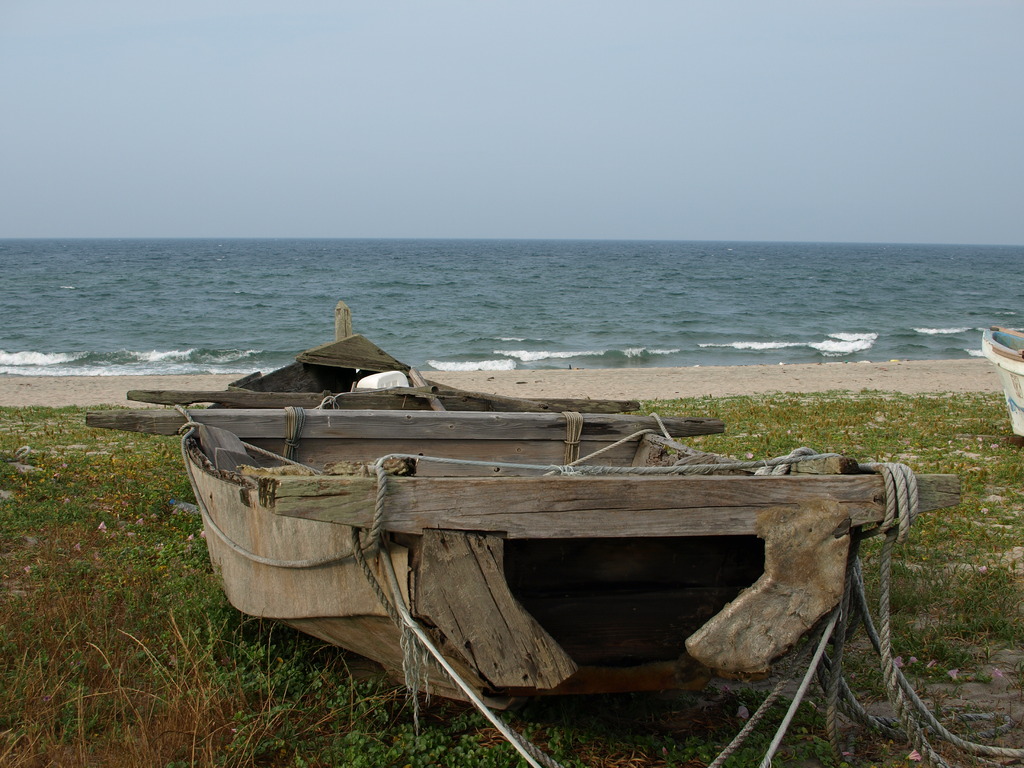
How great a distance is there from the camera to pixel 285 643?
11.9ft

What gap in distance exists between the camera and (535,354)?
896 inches

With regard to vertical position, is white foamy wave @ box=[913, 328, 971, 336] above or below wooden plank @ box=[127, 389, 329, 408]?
below

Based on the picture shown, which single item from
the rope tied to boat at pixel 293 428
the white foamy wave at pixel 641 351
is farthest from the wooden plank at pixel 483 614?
the white foamy wave at pixel 641 351

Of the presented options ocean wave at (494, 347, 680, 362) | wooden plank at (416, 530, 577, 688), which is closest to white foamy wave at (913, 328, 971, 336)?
ocean wave at (494, 347, 680, 362)

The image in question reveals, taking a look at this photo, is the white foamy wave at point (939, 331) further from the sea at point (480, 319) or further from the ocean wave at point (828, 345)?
the ocean wave at point (828, 345)

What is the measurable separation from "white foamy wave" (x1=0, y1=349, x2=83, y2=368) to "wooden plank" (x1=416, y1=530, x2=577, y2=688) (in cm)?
2138

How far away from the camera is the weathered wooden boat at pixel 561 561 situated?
Result: 2.36 metres

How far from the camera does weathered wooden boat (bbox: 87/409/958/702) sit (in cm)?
236

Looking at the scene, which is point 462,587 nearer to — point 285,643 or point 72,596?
point 285,643

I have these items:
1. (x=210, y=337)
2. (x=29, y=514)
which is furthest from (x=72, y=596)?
(x=210, y=337)

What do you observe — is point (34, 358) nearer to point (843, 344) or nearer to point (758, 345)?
point (758, 345)

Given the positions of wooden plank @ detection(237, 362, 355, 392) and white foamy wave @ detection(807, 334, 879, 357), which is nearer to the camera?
wooden plank @ detection(237, 362, 355, 392)

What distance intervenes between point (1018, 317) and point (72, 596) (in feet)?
124

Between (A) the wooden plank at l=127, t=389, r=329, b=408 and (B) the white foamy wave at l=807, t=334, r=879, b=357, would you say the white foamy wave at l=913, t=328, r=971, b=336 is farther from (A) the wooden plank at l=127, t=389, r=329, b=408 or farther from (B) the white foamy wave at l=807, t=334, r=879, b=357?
(A) the wooden plank at l=127, t=389, r=329, b=408
